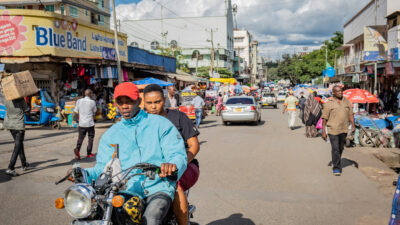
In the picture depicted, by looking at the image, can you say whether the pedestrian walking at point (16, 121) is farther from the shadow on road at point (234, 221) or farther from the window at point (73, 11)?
the window at point (73, 11)

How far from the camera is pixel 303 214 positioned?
5500 mm

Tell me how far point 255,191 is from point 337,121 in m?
2.59

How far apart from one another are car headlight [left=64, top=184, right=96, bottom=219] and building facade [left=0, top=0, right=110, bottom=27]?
25714mm

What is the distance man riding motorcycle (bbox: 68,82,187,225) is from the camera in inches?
116

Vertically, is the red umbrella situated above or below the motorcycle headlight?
above

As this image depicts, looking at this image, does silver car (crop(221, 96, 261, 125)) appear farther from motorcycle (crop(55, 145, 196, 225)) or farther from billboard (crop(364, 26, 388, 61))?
motorcycle (crop(55, 145, 196, 225))

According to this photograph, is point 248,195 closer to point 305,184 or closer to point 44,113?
point 305,184

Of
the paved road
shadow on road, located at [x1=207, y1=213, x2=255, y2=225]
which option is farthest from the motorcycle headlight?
shadow on road, located at [x1=207, y1=213, x2=255, y2=225]

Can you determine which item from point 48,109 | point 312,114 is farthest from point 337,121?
point 48,109

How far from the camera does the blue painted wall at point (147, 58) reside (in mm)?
29234

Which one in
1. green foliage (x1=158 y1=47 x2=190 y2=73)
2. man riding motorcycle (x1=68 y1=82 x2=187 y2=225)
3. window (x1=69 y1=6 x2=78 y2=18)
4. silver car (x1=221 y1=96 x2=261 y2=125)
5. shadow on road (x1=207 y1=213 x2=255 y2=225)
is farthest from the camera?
green foliage (x1=158 y1=47 x2=190 y2=73)

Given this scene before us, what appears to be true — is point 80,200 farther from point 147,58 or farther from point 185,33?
point 185,33

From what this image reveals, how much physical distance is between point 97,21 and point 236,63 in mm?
50269

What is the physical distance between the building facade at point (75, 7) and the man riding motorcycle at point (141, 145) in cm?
2497
